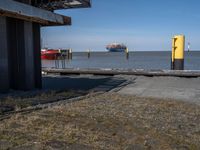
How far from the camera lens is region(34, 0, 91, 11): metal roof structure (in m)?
12.9

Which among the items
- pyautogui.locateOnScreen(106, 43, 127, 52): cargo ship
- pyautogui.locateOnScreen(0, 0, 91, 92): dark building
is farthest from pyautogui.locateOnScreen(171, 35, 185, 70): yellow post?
pyautogui.locateOnScreen(106, 43, 127, 52): cargo ship

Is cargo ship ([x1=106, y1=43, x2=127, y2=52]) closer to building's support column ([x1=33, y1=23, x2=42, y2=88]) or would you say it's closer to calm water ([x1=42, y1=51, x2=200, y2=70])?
calm water ([x1=42, y1=51, x2=200, y2=70])

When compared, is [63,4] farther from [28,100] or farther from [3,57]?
[28,100]

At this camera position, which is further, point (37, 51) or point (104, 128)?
point (37, 51)

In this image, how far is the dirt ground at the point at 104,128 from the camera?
4840 millimetres

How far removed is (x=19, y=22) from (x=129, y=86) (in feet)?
16.5

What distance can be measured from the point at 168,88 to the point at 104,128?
7.19 meters

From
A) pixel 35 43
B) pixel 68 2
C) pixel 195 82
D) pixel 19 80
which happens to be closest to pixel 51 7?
pixel 68 2

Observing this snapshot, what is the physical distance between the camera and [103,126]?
19.4ft

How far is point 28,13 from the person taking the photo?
398 inches

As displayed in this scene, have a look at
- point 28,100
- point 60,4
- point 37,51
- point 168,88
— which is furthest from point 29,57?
point 168,88

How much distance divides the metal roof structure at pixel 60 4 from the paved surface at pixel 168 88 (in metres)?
3.88

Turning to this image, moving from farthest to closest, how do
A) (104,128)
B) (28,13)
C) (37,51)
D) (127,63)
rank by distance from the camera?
(127,63), (37,51), (28,13), (104,128)

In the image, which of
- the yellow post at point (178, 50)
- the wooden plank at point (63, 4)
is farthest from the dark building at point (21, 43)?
the yellow post at point (178, 50)
